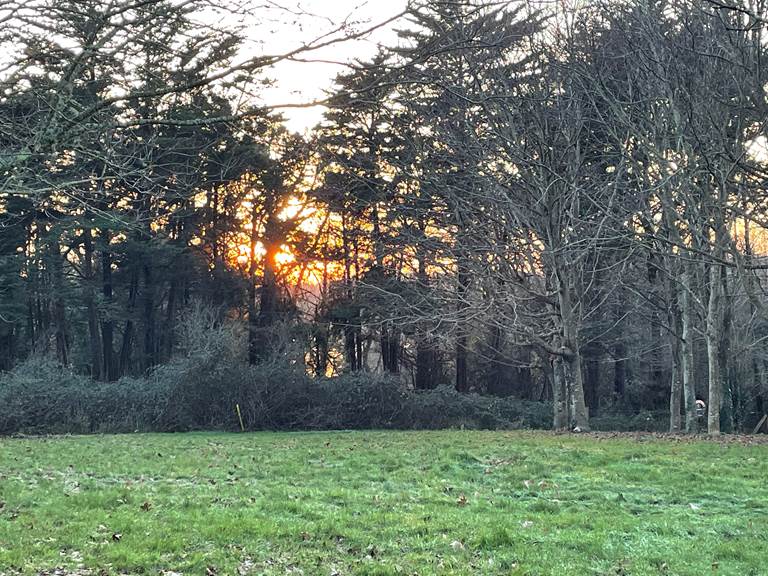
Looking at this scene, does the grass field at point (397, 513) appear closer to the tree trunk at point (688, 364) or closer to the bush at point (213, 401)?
the tree trunk at point (688, 364)

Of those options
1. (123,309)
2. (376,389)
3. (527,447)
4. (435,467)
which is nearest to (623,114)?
(527,447)

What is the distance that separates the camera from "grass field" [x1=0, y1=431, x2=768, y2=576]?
5.61 meters

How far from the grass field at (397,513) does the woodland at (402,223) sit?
9.83 ft

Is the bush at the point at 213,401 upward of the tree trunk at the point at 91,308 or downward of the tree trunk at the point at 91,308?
downward

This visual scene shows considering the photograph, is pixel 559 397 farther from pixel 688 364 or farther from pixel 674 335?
pixel 688 364

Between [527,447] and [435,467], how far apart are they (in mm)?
3320

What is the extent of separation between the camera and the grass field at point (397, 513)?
561 cm

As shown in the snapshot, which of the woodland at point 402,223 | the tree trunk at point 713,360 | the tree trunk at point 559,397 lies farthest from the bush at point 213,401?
the tree trunk at point 713,360

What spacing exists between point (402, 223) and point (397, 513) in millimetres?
19867

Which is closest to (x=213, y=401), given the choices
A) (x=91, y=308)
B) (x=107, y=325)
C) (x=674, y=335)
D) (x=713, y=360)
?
(x=91, y=308)

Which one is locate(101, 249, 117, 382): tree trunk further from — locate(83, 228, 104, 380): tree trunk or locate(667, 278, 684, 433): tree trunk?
locate(667, 278, 684, 433): tree trunk

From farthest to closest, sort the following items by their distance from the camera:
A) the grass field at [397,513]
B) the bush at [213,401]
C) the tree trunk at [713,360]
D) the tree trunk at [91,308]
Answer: the tree trunk at [91,308]
the bush at [213,401]
the tree trunk at [713,360]
the grass field at [397,513]

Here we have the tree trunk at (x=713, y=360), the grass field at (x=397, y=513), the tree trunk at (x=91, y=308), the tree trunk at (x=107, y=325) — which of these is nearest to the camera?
the grass field at (x=397, y=513)

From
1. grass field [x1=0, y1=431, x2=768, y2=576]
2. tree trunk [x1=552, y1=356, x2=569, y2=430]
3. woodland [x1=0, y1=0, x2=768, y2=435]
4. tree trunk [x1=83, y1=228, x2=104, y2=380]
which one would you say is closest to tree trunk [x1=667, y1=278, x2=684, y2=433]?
woodland [x1=0, y1=0, x2=768, y2=435]
